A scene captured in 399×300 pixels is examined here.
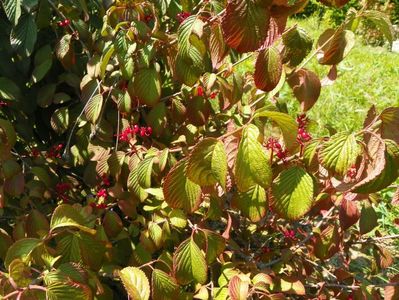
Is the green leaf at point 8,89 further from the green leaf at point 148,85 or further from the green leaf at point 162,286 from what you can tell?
the green leaf at point 162,286

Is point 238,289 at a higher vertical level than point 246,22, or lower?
lower

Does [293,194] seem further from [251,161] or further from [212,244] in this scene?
[212,244]

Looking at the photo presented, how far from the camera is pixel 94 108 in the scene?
148 centimetres

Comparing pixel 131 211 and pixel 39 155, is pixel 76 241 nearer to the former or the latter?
pixel 131 211

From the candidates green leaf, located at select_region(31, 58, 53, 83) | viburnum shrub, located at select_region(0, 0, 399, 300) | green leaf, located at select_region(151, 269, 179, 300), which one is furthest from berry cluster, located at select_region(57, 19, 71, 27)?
green leaf, located at select_region(151, 269, 179, 300)

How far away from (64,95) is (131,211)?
0.44m

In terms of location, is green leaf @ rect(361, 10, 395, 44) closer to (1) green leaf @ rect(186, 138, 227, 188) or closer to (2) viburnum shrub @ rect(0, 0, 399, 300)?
(2) viburnum shrub @ rect(0, 0, 399, 300)

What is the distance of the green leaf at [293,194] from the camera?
1.06 metres

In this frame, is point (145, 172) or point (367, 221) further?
point (367, 221)

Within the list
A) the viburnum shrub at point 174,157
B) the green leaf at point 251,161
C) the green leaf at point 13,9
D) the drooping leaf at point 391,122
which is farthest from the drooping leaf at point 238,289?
the green leaf at point 13,9

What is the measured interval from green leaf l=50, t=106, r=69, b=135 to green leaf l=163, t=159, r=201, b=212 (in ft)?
2.31

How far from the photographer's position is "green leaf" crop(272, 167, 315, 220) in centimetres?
106

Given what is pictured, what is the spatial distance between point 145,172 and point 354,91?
3.92 metres

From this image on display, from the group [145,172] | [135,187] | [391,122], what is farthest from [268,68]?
[135,187]
